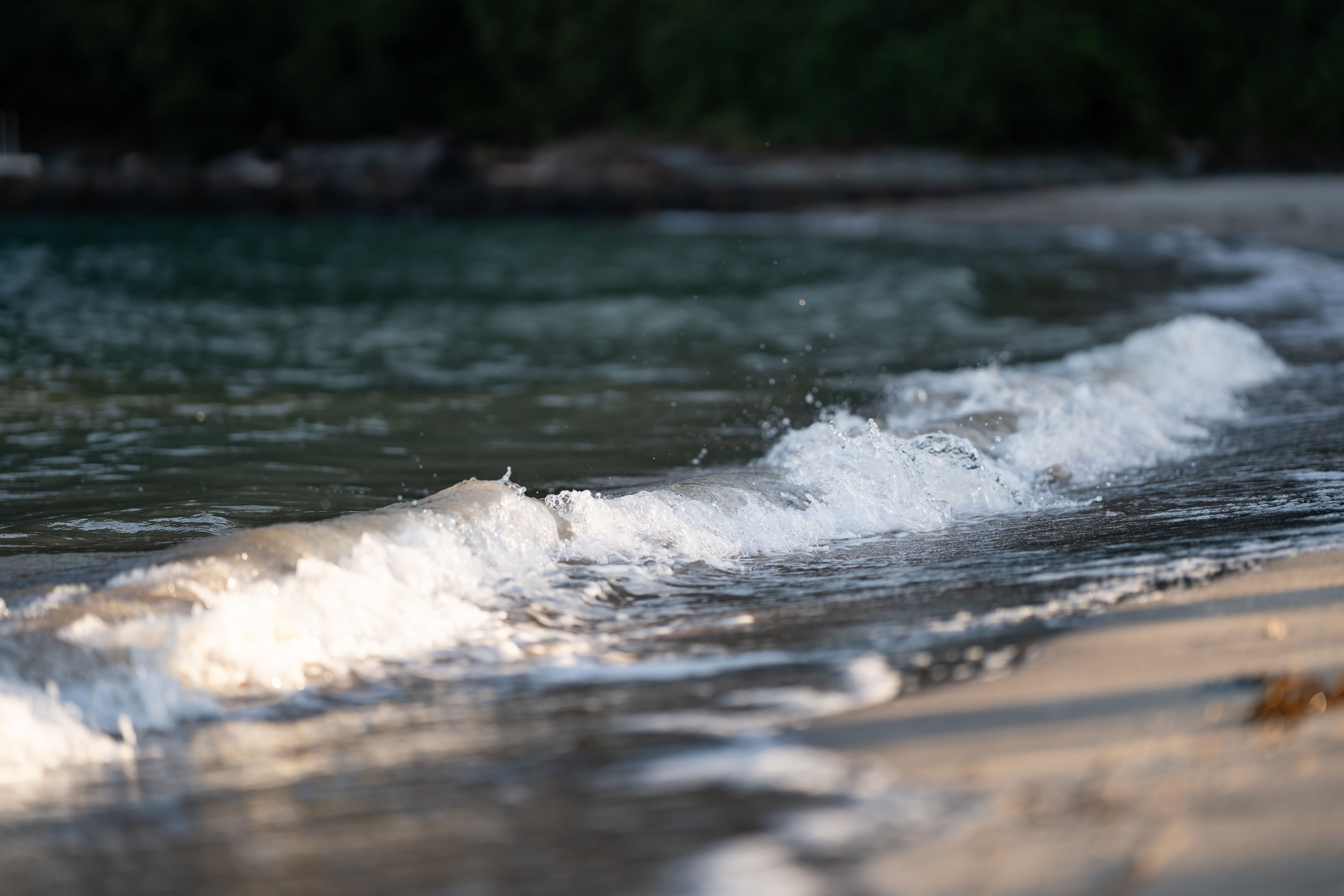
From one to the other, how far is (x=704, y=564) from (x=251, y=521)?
1.79 metres

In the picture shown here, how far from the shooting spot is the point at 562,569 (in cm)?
383

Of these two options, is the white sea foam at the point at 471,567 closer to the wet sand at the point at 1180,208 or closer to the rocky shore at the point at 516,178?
the wet sand at the point at 1180,208

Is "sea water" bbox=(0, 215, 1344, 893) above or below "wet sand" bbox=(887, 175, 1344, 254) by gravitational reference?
below

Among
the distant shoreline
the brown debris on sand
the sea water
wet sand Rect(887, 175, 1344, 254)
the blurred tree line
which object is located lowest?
the sea water

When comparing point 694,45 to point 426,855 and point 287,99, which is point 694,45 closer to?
point 287,99

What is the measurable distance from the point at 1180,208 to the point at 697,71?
57.2ft

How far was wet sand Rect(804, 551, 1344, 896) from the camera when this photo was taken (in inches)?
72.9

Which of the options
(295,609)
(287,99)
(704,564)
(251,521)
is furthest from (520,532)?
(287,99)

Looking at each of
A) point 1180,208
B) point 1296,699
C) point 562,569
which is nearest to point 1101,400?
point 562,569

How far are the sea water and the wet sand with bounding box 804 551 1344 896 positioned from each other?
117 mm

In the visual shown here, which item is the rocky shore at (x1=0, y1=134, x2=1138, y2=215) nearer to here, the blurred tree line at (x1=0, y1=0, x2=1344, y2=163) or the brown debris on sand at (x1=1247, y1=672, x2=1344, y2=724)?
the blurred tree line at (x1=0, y1=0, x2=1344, y2=163)

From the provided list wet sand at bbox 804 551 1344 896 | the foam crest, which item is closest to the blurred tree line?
the foam crest

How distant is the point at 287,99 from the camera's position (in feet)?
138

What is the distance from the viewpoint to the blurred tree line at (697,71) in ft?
106
